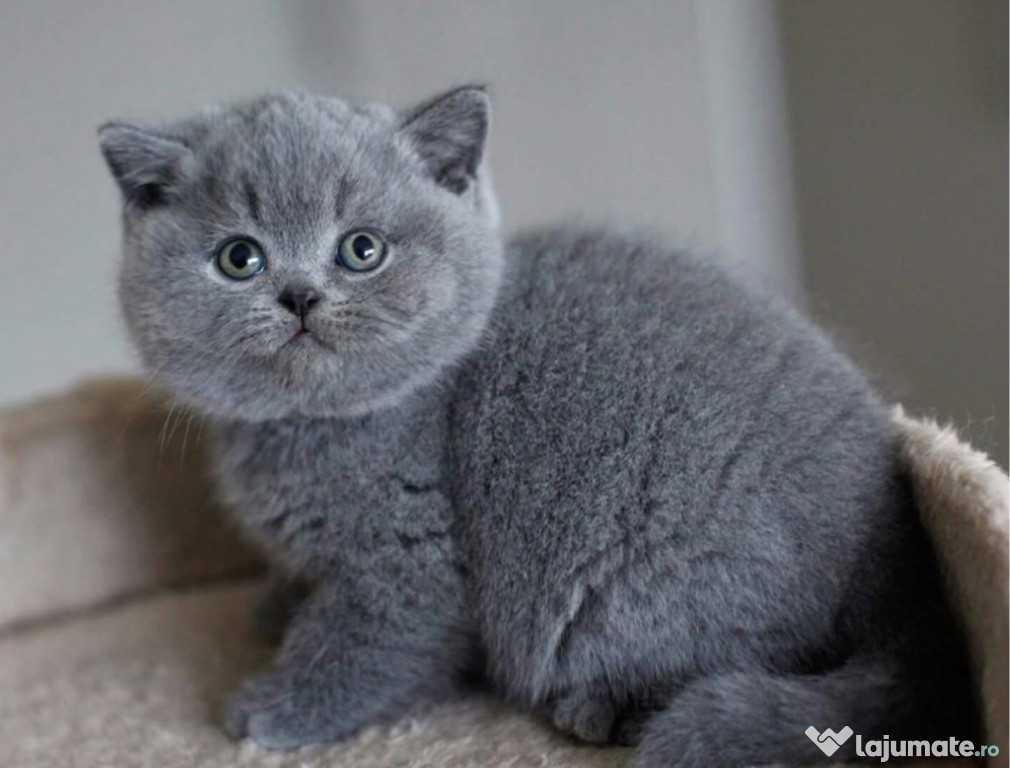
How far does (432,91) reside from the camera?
2148mm

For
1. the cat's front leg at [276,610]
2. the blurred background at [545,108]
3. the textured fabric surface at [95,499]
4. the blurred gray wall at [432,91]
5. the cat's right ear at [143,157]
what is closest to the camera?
the cat's right ear at [143,157]

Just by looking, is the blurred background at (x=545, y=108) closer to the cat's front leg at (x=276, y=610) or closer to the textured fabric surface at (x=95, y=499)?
the textured fabric surface at (x=95, y=499)

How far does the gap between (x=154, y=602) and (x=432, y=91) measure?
116cm

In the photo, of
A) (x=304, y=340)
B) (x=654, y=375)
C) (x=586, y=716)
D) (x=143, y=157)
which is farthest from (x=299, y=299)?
(x=586, y=716)

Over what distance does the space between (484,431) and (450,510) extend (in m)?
0.09

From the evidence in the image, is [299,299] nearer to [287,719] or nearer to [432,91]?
[287,719]

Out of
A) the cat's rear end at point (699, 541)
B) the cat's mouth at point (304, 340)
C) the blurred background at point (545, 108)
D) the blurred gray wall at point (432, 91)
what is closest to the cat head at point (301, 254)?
the cat's mouth at point (304, 340)

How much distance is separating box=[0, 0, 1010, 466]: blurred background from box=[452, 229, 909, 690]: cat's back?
701 millimetres

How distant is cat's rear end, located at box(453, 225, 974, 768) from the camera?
0.98 metres

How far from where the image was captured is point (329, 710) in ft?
3.66

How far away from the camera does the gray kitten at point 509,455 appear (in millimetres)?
1017

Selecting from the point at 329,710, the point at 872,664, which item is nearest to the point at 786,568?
the point at 872,664

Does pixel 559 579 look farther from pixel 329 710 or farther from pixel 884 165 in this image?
pixel 884 165

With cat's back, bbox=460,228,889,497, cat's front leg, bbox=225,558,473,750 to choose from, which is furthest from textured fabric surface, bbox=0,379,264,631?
cat's back, bbox=460,228,889,497
